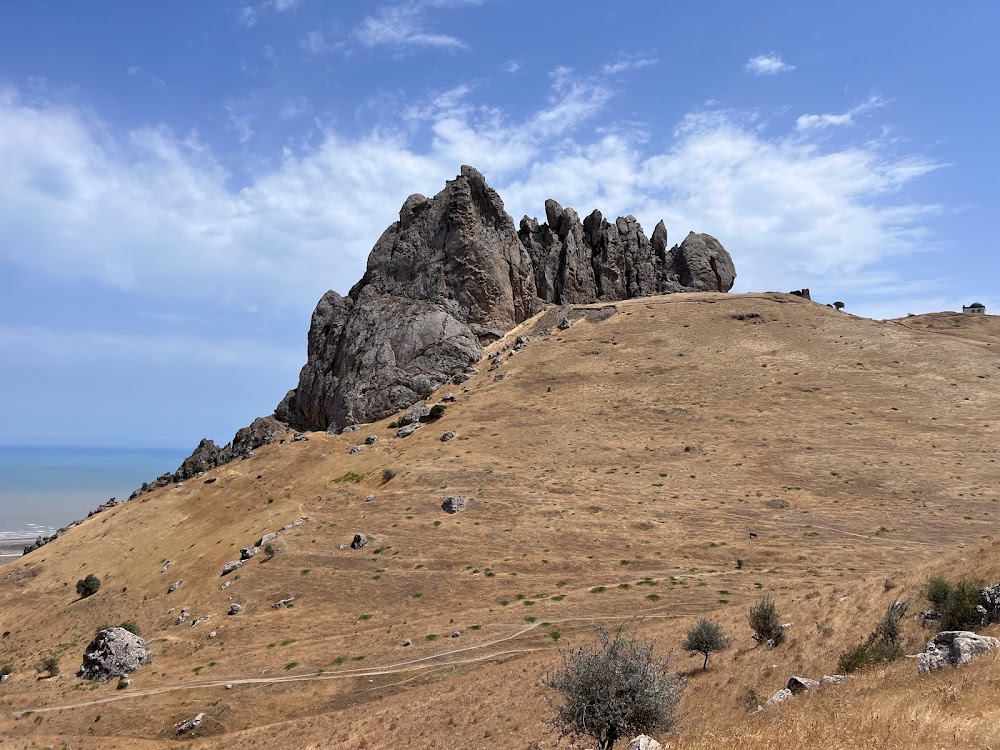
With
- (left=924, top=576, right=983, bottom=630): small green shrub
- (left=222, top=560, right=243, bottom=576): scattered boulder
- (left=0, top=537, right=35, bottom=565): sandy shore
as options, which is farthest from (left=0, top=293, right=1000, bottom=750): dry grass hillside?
(left=0, top=537, right=35, bottom=565): sandy shore

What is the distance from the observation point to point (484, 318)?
8206cm

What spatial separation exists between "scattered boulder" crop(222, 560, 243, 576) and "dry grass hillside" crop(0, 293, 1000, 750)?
1.92 feet

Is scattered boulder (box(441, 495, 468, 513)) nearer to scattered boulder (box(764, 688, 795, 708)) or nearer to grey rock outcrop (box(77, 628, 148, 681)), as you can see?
grey rock outcrop (box(77, 628, 148, 681))

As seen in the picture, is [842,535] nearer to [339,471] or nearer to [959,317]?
[339,471]

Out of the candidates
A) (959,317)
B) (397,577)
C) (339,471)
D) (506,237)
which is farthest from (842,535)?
(959,317)

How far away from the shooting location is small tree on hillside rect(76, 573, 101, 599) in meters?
45.2

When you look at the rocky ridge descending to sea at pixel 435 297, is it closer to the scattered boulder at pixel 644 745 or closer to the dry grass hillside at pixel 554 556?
the dry grass hillside at pixel 554 556

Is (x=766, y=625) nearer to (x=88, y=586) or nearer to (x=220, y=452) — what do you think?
(x=88, y=586)

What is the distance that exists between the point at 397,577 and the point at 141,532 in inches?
1290

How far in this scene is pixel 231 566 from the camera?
128ft

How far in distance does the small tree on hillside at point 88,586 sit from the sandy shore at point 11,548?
79.4 m

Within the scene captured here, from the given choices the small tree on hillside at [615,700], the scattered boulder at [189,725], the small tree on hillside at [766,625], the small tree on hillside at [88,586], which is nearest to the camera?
the small tree on hillside at [615,700]

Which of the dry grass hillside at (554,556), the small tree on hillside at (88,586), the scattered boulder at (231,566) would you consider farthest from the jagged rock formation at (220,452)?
the scattered boulder at (231,566)

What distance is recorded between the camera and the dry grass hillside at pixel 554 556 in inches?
742
